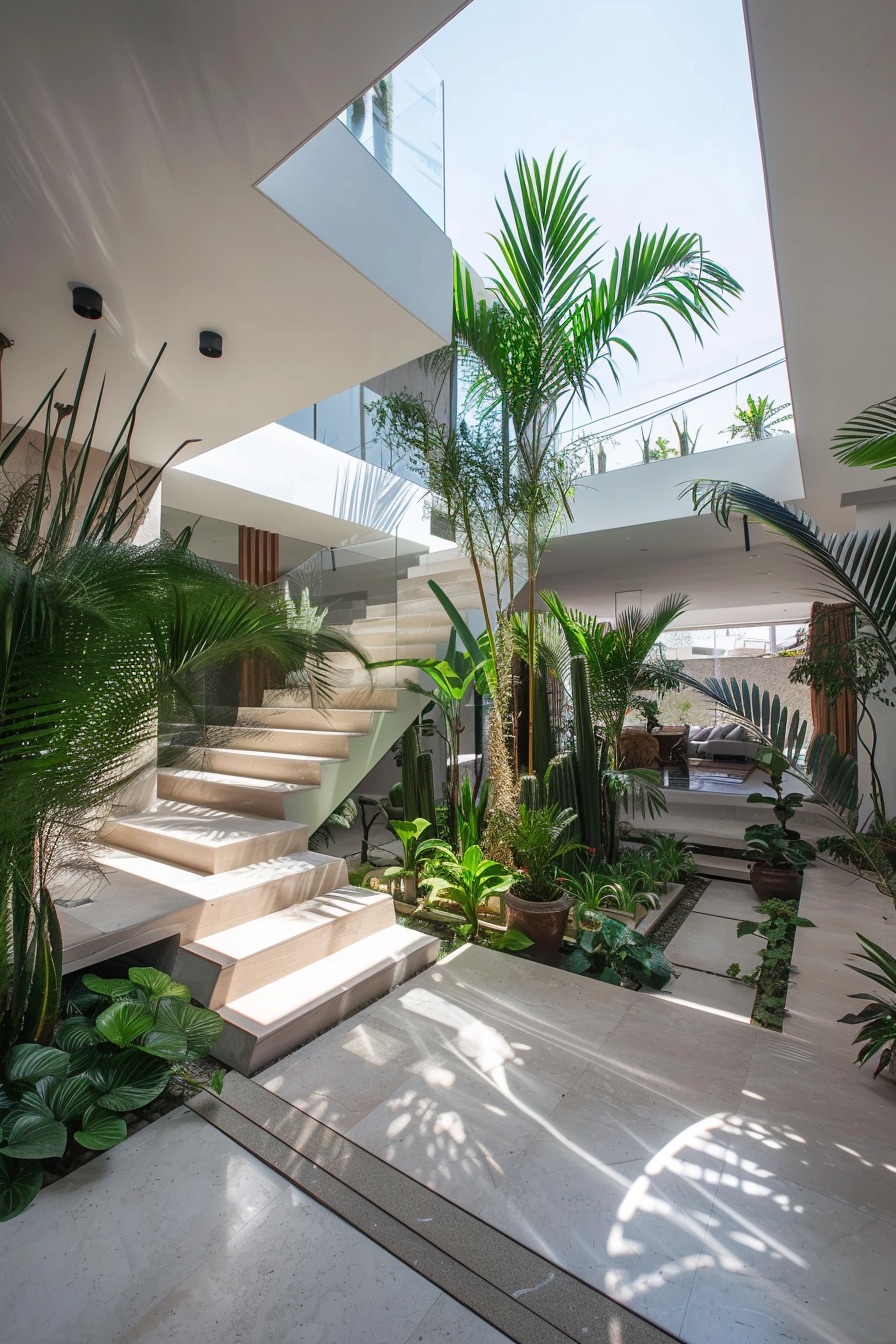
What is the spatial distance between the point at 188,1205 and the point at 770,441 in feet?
20.0

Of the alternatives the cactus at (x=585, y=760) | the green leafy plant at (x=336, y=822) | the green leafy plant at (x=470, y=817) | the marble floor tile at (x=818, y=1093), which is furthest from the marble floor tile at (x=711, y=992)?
the green leafy plant at (x=336, y=822)

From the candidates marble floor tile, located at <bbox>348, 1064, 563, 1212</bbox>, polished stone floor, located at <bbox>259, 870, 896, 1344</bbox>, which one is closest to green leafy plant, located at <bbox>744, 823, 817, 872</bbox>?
polished stone floor, located at <bbox>259, 870, 896, 1344</bbox>

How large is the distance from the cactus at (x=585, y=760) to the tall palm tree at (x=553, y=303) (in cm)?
54

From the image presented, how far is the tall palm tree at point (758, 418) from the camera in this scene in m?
5.10

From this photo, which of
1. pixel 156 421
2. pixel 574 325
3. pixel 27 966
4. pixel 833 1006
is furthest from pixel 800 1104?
pixel 156 421

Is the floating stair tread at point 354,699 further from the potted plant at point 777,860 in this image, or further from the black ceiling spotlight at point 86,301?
the potted plant at point 777,860

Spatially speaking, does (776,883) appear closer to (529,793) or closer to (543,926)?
(529,793)

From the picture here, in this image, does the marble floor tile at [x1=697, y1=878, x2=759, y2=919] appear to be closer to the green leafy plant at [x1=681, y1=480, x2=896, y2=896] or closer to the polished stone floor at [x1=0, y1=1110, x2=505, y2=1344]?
the green leafy plant at [x1=681, y1=480, x2=896, y2=896]

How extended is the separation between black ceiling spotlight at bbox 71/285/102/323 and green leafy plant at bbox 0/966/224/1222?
2.35 m

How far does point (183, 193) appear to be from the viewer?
186cm

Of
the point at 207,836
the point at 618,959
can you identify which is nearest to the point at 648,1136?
the point at 618,959

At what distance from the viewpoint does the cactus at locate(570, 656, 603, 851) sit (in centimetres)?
388

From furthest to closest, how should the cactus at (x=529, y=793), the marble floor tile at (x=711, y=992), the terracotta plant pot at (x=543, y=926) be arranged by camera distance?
1. the cactus at (x=529, y=793)
2. the terracotta plant pot at (x=543, y=926)
3. the marble floor tile at (x=711, y=992)

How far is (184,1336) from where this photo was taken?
1.18 meters
